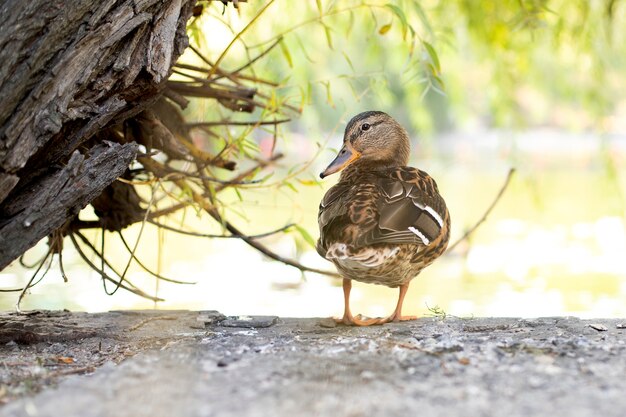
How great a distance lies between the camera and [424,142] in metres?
6.66

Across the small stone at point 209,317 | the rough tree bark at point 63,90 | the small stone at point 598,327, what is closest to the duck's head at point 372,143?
the small stone at point 209,317

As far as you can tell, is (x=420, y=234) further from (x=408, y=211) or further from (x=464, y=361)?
(x=464, y=361)

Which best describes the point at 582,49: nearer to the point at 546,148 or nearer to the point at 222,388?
the point at 222,388

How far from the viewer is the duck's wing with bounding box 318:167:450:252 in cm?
317

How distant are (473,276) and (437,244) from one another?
3.84 metres

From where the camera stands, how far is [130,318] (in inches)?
141

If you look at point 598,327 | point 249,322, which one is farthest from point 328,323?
point 598,327

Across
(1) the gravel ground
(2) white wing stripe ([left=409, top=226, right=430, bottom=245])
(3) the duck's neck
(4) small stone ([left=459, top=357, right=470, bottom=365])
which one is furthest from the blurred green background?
(4) small stone ([left=459, top=357, right=470, bottom=365])

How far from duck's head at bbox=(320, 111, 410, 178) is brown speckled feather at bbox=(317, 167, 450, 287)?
0.14 meters

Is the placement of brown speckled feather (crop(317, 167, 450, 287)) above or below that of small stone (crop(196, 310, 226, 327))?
above

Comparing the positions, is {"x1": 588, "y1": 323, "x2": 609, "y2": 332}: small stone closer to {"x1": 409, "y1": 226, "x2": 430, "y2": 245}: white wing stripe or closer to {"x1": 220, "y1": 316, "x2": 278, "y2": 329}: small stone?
{"x1": 409, "y1": 226, "x2": 430, "y2": 245}: white wing stripe

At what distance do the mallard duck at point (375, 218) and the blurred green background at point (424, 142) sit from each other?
18cm

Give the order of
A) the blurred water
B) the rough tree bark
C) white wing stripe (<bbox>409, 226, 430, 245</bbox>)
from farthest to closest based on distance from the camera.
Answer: the blurred water → white wing stripe (<bbox>409, 226, 430, 245</bbox>) → the rough tree bark

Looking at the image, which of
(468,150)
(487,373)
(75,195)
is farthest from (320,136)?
(468,150)
